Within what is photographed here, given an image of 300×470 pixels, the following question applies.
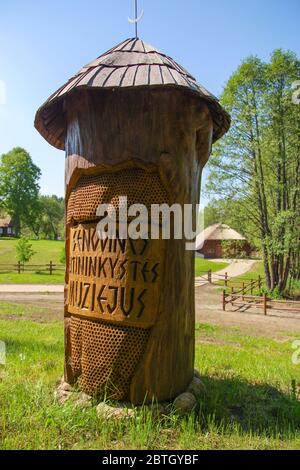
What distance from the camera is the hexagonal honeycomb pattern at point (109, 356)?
3627 mm

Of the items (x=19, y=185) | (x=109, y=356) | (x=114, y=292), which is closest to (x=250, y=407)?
(x=109, y=356)

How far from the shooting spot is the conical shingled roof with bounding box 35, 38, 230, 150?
3584 millimetres

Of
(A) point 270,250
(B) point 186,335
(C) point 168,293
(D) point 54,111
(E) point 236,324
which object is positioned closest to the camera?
→ (C) point 168,293

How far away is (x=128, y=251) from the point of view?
3.68 metres

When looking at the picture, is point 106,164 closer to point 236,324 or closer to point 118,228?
point 118,228

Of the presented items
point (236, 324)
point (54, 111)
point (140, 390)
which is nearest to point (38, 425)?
point (140, 390)

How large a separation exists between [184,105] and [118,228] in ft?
4.94

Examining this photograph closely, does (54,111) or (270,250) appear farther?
(270,250)

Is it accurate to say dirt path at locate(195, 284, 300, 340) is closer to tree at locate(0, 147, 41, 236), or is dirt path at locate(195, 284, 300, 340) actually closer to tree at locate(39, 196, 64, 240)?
tree at locate(0, 147, 41, 236)

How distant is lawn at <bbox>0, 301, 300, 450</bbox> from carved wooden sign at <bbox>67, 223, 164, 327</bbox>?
0.95m

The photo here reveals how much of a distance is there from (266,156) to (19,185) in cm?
4168

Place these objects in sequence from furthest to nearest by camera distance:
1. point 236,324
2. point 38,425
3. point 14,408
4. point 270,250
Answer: point 270,250 → point 236,324 → point 14,408 → point 38,425

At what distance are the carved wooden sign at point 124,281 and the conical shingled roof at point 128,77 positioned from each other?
5.02 feet

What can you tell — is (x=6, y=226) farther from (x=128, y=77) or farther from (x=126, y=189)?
(x=128, y=77)
